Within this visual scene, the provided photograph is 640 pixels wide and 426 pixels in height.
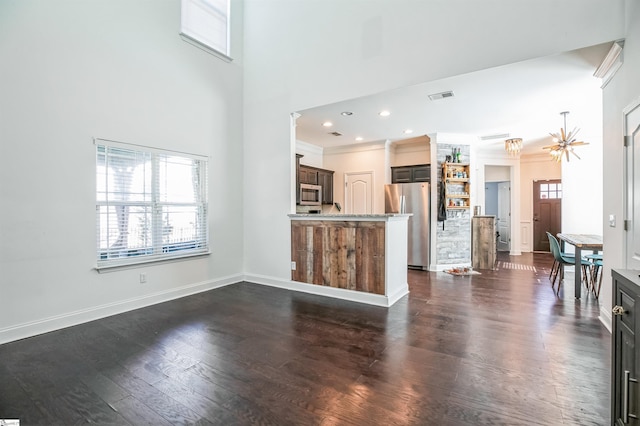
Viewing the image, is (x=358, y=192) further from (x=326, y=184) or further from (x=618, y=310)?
(x=618, y=310)

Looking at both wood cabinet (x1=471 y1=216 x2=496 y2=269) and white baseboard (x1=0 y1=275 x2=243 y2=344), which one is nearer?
white baseboard (x1=0 y1=275 x2=243 y2=344)

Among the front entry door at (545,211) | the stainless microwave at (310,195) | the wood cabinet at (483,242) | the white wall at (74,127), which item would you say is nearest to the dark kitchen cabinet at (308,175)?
the stainless microwave at (310,195)

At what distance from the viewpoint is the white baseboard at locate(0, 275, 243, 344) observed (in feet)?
9.14

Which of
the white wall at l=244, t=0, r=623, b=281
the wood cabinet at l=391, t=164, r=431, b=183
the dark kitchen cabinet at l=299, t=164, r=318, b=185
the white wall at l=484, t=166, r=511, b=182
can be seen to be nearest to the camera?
the white wall at l=244, t=0, r=623, b=281

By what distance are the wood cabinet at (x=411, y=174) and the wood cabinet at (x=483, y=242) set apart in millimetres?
1366

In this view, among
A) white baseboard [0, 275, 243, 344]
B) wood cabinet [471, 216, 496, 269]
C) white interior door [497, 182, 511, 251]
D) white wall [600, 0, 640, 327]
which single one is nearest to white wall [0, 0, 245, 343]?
white baseboard [0, 275, 243, 344]

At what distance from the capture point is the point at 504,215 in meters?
9.06

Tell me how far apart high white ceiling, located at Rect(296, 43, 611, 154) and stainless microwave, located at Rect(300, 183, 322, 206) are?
42.1 inches

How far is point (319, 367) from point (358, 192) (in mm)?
5276

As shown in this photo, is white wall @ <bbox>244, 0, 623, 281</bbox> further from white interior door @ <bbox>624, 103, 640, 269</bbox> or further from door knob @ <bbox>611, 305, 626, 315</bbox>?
door knob @ <bbox>611, 305, 626, 315</bbox>

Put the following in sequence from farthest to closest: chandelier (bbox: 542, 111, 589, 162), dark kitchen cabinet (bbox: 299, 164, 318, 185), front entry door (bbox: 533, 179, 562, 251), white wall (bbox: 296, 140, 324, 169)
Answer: front entry door (bbox: 533, 179, 562, 251), white wall (bbox: 296, 140, 324, 169), dark kitchen cabinet (bbox: 299, 164, 318, 185), chandelier (bbox: 542, 111, 589, 162)

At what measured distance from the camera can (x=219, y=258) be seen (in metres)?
4.72

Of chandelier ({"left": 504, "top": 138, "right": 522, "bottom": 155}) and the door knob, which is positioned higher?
chandelier ({"left": 504, "top": 138, "right": 522, "bottom": 155})

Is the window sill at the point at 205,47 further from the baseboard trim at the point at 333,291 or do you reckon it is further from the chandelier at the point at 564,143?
the chandelier at the point at 564,143
